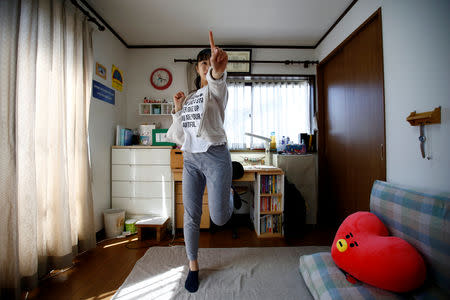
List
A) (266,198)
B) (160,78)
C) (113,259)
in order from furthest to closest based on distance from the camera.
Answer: (160,78)
(266,198)
(113,259)

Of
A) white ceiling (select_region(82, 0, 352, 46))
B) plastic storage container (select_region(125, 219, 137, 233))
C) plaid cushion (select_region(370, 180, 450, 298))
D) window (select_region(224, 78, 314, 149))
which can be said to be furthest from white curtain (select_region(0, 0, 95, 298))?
plaid cushion (select_region(370, 180, 450, 298))

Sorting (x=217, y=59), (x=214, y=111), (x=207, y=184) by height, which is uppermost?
(x=217, y=59)

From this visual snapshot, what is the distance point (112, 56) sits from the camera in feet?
7.78

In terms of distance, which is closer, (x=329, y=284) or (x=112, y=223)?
(x=329, y=284)

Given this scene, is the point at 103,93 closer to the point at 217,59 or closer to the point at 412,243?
the point at 217,59

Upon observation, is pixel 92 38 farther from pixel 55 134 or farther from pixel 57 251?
pixel 57 251

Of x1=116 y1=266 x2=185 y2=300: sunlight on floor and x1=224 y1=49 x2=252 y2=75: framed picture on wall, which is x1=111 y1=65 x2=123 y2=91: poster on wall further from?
x1=116 y1=266 x2=185 y2=300: sunlight on floor

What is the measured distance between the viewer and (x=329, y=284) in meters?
1.05

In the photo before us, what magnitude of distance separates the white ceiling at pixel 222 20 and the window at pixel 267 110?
594 millimetres

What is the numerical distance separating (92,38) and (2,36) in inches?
41.2

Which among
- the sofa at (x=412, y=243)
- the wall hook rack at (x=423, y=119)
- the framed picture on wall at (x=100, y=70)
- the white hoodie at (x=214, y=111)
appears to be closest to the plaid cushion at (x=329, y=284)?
the sofa at (x=412, y=243)

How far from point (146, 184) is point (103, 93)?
1.19 meters

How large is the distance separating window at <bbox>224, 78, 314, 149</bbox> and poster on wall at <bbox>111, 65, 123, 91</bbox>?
1.51 m

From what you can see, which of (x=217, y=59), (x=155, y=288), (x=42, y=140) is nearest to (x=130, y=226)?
(x=155, y=288)
